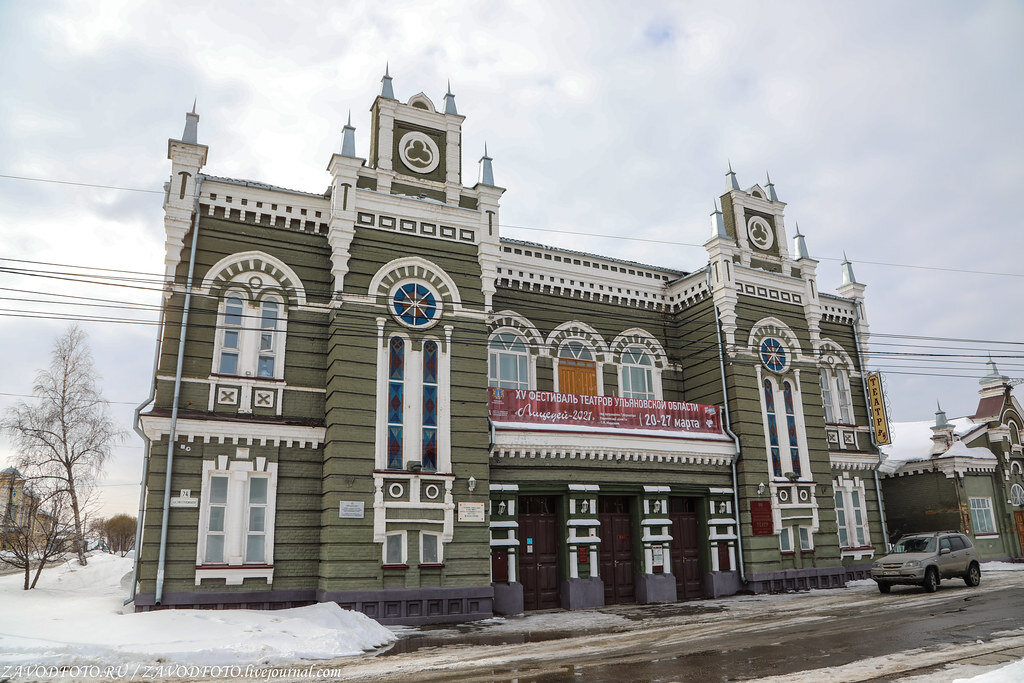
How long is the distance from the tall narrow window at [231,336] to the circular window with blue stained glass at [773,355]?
16389 millimetres

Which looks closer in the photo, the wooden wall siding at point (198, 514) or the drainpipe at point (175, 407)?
the drainpipe at point (175, 407)

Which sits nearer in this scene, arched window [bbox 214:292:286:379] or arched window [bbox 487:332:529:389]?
arched window [bbox 214:292:286:379]

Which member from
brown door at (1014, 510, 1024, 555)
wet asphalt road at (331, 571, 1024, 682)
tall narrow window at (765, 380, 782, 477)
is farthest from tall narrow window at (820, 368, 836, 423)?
brown door at (1014, 510, 1024, 555)

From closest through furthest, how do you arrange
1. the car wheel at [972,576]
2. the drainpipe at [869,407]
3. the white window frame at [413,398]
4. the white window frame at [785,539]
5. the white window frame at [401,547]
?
the white window frame at [401,547], the white window frame at [413,398], the car wheel at [972,576], the white window frame at [785,539], the drainpipe at [869,407]

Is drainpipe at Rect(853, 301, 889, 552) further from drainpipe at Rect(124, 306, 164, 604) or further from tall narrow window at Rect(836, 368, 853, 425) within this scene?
drainpipe at Rect(124, 306, 164, 604)

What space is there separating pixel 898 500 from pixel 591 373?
56.5 ft

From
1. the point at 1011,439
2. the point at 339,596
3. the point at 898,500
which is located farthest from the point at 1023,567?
the point at 339,596

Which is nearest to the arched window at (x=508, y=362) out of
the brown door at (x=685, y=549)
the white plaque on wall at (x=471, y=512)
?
the white plaque on wall at (x=471, y=512)

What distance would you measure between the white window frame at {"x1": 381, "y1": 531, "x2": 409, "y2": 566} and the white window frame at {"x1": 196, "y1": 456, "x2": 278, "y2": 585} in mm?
2554

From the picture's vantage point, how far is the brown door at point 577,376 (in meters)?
21.9

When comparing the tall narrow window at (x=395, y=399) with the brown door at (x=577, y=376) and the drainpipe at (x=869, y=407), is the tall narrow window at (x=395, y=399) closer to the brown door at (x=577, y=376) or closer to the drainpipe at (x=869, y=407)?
the brown door at (x=577, y=376)

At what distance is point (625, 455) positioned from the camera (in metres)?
19.7

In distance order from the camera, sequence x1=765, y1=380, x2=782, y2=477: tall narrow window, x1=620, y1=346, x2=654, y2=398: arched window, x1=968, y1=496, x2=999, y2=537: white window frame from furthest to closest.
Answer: x1=968, y1=496, x2=999, y2=537: white window frame
x1=620, y1=346, x2=654, y2=398: arched window
x1=765, y1=380, x2=782, y2=477: tall narrow window

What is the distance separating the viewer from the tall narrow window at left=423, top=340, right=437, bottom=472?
17.0m
